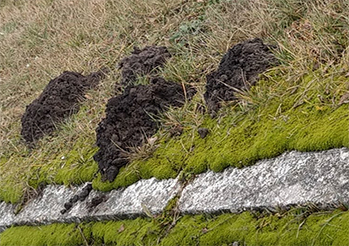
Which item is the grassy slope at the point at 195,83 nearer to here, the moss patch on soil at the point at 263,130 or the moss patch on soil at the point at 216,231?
the moss patch on soil at the point at 263,130

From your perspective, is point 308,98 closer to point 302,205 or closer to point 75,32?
point 302,205

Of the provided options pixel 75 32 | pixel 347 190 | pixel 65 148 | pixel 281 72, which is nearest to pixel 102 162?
pixel 65 148

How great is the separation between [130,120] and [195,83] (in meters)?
0.62

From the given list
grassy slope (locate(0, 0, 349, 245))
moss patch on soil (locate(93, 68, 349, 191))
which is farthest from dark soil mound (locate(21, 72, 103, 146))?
moss patch on soil (locate(93, 68, 349, 191))

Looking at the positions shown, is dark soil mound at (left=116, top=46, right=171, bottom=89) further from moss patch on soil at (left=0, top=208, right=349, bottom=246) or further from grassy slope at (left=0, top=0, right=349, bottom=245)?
moss patch on soil at (left=0, top=208, right=349, bottom=246)

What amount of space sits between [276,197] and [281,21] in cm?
226

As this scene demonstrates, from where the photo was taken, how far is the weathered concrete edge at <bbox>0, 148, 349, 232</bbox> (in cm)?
283

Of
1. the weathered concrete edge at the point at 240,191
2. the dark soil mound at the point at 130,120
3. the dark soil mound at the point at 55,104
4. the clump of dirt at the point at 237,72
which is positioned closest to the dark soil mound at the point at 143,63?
the dark soil mound at the point at 130,120

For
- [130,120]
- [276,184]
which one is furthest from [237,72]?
[276,184]

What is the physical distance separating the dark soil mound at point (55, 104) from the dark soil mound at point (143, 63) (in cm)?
78

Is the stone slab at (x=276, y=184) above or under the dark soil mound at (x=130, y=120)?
under

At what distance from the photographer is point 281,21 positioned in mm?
4887

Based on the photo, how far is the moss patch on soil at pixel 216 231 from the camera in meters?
2.65

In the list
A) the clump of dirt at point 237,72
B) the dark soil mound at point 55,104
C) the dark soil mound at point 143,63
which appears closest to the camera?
the clump of dirt at point 237,72
